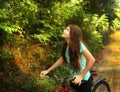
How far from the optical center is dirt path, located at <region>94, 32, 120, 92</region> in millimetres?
9193

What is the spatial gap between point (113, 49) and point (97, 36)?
1.63 m

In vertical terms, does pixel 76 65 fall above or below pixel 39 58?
above

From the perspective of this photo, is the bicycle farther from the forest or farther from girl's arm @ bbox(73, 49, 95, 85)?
the forest

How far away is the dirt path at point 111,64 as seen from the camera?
30.2ft

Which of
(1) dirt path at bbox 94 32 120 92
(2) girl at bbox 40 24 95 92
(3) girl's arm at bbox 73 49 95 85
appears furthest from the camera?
(1) dirt path at bbox 94 32 120 92

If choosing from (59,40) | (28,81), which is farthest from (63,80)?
(59,40)

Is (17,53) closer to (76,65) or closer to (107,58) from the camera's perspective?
(76,65)

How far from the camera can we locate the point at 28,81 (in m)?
7.66

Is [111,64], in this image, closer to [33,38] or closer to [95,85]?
[33,38]

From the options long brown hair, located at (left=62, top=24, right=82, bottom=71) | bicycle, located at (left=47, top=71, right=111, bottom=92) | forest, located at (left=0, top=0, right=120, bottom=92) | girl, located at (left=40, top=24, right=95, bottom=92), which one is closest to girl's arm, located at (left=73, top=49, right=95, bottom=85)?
girl, located at (left=40, top=24, right=95, bottom=92)

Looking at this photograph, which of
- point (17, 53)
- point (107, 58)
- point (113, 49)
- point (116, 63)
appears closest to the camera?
point (17, 53)

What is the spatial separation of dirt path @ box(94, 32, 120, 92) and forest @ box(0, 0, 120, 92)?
623 mm

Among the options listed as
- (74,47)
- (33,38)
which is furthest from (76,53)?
(33,38)

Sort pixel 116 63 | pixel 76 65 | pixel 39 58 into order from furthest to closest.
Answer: pixel 116 63 < pixel 39 58 < pixel 76 65
